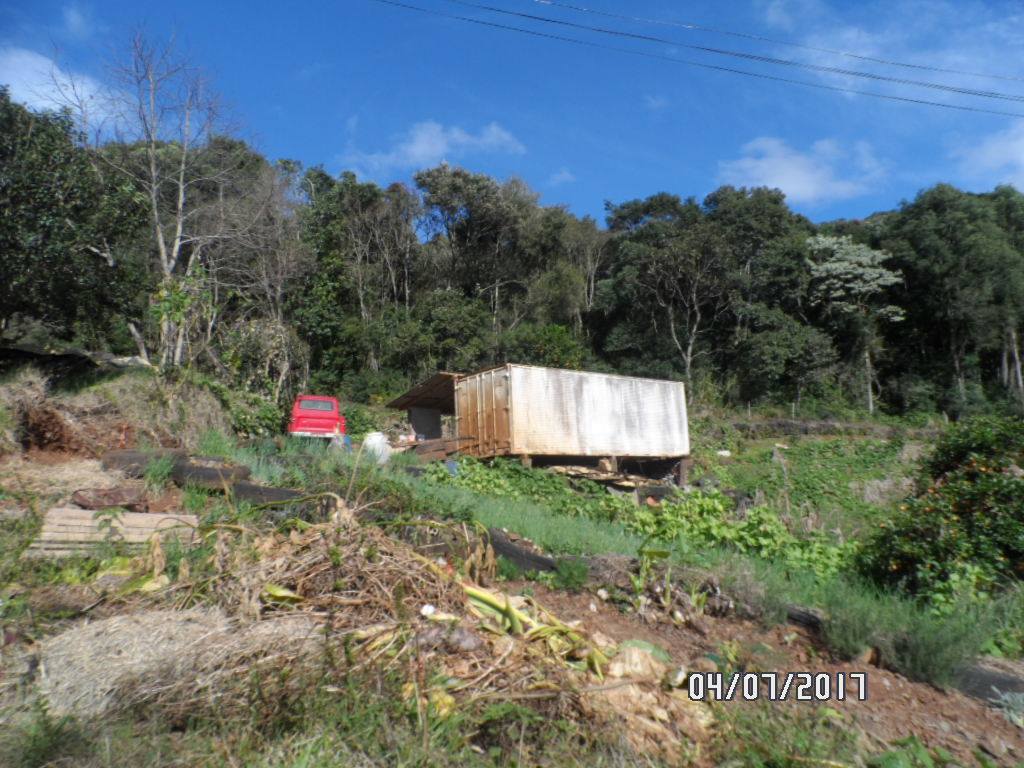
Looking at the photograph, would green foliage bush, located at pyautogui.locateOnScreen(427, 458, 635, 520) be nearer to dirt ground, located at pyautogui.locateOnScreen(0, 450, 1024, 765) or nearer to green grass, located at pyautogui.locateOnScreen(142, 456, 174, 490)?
green grass, located at pyautogui.locateOnScreen(142, 456, 174, 490)

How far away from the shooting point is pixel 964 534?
5.51m

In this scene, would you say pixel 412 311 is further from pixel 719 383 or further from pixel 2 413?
pixel 2 413

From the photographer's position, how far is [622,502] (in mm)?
10930

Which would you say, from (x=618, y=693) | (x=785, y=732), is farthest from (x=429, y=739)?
(x=785, y=732)

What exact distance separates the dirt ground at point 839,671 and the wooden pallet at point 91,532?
232 centimetres

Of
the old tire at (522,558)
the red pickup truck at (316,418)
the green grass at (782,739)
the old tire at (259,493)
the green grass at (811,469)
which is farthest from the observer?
the red pickup truck at (316,418)

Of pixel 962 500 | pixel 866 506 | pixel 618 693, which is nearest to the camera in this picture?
pixel 618 693

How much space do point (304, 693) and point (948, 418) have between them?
2987cm

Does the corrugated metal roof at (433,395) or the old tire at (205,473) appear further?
the corrugated metal roof at (433,395)
